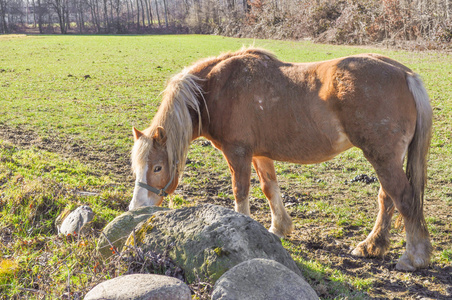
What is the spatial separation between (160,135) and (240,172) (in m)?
1.05

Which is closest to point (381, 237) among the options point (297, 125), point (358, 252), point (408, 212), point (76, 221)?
point (358, 252)

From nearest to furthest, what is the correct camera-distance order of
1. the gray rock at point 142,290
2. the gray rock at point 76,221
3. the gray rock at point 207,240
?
1. the gray rock at point 142,290
2. the gray rock at point 207,240
3. the gray rock at point 76,221

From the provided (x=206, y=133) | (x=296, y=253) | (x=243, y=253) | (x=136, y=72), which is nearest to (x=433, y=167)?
(x=296, y=253)

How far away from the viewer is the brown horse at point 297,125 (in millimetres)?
3848

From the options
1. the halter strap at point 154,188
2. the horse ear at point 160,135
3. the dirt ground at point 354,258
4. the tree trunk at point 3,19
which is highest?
the tree trunk at point 3,19

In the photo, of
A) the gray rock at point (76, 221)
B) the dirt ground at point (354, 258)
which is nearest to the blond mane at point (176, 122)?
the gray rock at point (76, 221)

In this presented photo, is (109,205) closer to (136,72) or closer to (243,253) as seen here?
(243,253)

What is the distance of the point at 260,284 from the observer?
8.20ft

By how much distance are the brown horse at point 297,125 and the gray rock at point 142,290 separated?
176 centimetres

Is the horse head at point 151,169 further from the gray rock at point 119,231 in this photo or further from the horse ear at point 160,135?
the gray rock at point 119,231

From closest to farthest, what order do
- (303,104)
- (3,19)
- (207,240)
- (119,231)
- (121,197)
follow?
(207,240) → (119,231) → (303,104) → (121,197) → (3,19)

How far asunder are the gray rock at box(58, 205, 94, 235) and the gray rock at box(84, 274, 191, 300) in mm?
1976

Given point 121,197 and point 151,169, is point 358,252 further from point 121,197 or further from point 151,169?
point 121,197

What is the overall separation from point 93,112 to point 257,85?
8043mm
